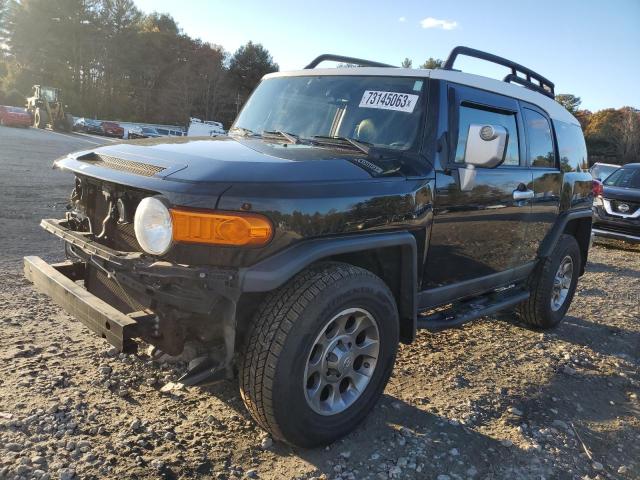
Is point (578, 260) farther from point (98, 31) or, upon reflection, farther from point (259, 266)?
point (98, 31)

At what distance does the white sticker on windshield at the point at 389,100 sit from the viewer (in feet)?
11.3

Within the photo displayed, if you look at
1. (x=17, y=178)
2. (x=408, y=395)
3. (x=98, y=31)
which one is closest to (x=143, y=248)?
(x=408, y=395)

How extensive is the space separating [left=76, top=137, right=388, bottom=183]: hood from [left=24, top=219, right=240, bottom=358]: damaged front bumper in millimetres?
439

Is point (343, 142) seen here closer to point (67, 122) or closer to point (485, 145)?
point (485, 145)

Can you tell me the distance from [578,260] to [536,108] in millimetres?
1739

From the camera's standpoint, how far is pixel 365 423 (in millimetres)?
3113

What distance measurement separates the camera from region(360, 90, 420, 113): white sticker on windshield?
3.45m

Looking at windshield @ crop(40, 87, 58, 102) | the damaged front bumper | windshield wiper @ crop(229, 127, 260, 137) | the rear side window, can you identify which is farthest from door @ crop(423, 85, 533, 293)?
windshield @ crop(40, 87, 58, 102)

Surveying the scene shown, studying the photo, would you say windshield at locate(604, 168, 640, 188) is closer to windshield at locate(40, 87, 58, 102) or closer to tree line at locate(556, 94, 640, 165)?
tree line at locate(556, 94, 640, 165)

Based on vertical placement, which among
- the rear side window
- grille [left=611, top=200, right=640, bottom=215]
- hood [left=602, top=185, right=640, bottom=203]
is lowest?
Result: grille [left=611, top=200, right=640, bottom=215]

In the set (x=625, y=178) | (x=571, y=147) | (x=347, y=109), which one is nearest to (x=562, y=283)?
(x=571, y=147)

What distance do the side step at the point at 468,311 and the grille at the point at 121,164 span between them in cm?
192

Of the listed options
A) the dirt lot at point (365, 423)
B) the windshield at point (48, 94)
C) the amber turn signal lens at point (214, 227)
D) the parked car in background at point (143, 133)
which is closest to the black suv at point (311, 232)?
the amber turn signal lens at point (214, 227)

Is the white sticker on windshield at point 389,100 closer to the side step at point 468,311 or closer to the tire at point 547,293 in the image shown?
the side step at point 468,311
